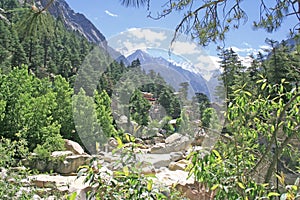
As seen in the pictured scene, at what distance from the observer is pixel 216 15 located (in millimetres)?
1616

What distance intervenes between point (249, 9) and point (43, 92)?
23.5 feet

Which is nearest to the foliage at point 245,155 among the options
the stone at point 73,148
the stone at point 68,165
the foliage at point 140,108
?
the foliage at point 140,108

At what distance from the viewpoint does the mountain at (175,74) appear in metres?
3.05

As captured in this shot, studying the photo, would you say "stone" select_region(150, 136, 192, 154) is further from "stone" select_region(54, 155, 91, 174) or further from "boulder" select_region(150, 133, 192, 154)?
"stone" select_region(54, 155, 91, 174)

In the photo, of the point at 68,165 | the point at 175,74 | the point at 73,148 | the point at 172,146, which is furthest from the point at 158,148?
the point at 73,148

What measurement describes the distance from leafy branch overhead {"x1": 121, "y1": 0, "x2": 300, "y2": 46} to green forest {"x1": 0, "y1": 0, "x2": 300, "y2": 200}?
172 mm

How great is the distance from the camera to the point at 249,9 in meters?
1.64

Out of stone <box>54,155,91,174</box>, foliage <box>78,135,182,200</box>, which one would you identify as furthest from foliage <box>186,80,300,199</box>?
stone <box>54,155,91,174</box>

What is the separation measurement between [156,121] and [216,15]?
180 centimetres

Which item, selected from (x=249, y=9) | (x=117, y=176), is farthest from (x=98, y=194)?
(x=249, y=9)

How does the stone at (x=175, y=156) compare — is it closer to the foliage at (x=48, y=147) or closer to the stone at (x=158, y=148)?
the stone at (x=158, y=148)

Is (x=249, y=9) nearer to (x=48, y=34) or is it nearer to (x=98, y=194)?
(x=48, y=34)

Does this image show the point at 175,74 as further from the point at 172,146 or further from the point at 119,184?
the point at 119,184

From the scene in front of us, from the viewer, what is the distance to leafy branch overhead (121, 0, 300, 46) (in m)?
1.56
